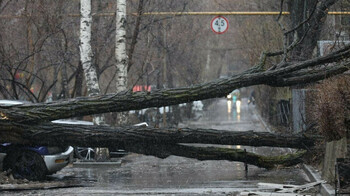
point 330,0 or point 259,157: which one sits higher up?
point 330,0

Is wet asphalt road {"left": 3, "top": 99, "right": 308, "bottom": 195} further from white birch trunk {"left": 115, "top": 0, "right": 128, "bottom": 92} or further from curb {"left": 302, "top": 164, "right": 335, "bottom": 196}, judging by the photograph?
white birch trunk {"left": 115, "top": 0, "right": 128, "bottom": 92}

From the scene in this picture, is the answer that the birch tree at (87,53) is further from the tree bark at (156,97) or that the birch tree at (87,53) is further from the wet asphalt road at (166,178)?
the tree bark at (156,97)

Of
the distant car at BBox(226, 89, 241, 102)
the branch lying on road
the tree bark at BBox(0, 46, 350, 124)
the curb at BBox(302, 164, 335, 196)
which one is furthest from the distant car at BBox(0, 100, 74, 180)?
the distant car at BBox(226, 89, 241, 102)

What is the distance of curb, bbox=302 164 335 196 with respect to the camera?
37.1 feet

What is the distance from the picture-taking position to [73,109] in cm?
1458

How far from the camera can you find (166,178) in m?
15.8

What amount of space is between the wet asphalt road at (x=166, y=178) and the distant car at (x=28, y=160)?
17.7 inches

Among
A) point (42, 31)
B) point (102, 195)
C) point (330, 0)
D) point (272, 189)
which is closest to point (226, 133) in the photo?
point (272, 189)

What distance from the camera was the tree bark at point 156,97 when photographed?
14.4 metres

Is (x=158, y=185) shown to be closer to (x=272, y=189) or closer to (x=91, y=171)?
(x=272, y=189)

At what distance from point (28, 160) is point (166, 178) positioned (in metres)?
3.29

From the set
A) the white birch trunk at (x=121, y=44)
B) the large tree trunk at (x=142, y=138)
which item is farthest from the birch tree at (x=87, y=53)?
the large tree trunk at (x=142, y=138)

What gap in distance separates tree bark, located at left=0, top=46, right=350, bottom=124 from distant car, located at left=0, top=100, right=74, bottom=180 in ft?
3.34

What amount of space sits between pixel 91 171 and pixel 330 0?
8594 millimetres
